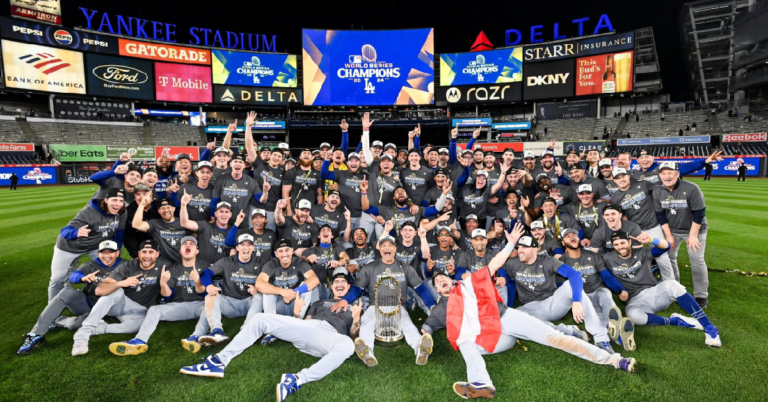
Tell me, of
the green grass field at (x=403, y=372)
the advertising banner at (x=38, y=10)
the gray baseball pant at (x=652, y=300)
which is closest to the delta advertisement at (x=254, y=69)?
the advertising banner at (x=38, y=10)

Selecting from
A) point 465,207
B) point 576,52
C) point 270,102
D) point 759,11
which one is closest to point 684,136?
point 576,52

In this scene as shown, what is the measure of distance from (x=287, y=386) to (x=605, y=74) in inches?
2007

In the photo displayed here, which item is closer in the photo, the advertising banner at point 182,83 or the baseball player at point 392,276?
the baseball player at point 392,276

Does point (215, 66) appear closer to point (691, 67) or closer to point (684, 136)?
point (684, 136)

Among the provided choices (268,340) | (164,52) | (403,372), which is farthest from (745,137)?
(164,52)

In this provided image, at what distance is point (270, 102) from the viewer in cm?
4734

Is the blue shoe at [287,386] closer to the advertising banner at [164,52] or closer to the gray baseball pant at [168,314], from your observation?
the gray baseball pant at [168,314]

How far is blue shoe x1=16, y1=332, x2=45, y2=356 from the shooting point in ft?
17.2

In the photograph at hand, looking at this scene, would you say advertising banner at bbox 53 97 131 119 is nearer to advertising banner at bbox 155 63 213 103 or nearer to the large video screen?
advertising banner at bbox 155 63 213 103

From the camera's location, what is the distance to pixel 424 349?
495 centimetres

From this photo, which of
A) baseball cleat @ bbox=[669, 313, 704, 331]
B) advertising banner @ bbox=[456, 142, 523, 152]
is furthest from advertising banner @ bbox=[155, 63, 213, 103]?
baseball cleat @ bbox=[669, 313, 704, 331]

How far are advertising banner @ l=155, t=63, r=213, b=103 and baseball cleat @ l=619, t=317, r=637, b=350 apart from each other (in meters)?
50.1

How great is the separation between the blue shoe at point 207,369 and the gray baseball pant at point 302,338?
8cm

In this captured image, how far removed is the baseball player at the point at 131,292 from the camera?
5598mm
